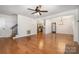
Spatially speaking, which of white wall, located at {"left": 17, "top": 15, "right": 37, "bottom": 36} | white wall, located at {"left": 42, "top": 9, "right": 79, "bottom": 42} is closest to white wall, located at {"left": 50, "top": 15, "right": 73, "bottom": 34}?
white wall, located at {"left": 42, "top": 9, "right": 79, "bottom": 42}

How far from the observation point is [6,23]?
1.81 m

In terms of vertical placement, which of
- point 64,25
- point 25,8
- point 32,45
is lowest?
point 32,45

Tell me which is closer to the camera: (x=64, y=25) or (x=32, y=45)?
(x=32, y=45)

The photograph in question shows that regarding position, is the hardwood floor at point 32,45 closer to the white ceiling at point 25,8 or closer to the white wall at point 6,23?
the white wall at point 6,23

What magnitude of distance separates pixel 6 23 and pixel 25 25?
1.09ft

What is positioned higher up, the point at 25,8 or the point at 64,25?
the point at 25,8

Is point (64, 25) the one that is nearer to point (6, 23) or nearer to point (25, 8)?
point (25, 8)

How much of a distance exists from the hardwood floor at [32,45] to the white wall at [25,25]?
0.36 ft

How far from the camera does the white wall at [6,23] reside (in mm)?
1794

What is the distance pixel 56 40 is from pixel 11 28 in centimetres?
84

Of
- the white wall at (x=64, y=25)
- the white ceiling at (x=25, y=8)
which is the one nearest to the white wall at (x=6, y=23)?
the white ceiling at (x=25, y=8)

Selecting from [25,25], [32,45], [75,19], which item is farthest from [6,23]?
[75,19]
